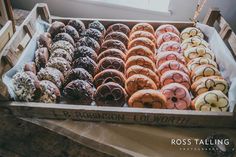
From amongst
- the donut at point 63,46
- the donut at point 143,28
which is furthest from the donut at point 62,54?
the donut at point 143,28

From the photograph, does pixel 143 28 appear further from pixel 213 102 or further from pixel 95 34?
pixel 213 102

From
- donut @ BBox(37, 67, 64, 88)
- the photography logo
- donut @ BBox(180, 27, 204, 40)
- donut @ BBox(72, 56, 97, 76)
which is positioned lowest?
the photography logo

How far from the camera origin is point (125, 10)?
190 cm

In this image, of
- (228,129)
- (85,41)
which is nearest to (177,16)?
(85,41)

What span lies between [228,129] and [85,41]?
77cm

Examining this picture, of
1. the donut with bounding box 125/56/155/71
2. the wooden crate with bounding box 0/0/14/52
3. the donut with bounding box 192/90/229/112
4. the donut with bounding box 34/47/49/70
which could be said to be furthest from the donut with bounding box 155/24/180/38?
the wooden crate with bounding box 0/0/14/52

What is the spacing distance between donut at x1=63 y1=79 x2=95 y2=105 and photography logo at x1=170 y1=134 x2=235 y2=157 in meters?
0.38

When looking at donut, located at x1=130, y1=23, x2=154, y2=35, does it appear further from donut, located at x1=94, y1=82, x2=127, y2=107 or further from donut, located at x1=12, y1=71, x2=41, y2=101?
donut, located at x1=12, y1=71, x2=41, y2=101

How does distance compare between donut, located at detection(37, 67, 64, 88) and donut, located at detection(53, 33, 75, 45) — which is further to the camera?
donut, located at detection(53, 33, 75, 45)

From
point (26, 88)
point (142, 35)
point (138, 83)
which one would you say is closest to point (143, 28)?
point (142, 35)

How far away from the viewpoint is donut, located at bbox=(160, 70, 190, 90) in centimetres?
118

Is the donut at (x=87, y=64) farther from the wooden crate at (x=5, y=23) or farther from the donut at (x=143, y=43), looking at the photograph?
the wooden crate at (x=5, y=23)

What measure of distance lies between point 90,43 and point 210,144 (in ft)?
2.39

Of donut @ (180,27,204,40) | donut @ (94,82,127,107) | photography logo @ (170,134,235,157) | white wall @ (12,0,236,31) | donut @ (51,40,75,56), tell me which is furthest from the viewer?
white wall @ (12,0,236,31)
